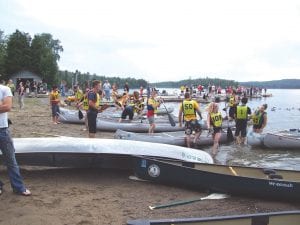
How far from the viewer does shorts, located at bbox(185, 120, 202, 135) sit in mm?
11827

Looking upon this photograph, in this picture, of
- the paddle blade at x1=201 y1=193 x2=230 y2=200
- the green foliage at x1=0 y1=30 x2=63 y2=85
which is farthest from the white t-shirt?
the green foliage at x1=0 y1=30 x2=63 y2=85

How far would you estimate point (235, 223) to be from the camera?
464 centimetres

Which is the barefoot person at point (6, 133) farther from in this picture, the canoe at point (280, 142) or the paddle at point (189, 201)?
the canoe at point (280, 142)

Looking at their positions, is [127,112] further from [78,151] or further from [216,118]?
[78,151]

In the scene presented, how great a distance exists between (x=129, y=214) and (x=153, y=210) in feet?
1.52

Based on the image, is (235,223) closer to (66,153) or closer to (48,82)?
(66,153)

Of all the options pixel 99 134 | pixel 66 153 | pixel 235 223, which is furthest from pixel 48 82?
pixel 235 223

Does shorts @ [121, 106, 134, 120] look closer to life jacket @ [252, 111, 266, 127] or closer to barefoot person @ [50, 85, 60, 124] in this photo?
barefoot person @ [50, 85, 60, 124]

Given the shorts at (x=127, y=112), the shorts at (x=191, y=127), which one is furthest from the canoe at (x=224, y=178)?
the shorts at (x=127, y=112)

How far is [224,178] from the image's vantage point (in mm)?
6973

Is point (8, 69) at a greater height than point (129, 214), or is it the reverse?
point (8, 69)

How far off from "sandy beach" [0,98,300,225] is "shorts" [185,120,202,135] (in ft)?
13.3

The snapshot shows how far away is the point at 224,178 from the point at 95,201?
2.36m

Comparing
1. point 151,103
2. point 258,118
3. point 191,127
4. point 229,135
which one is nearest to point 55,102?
point 151,103
